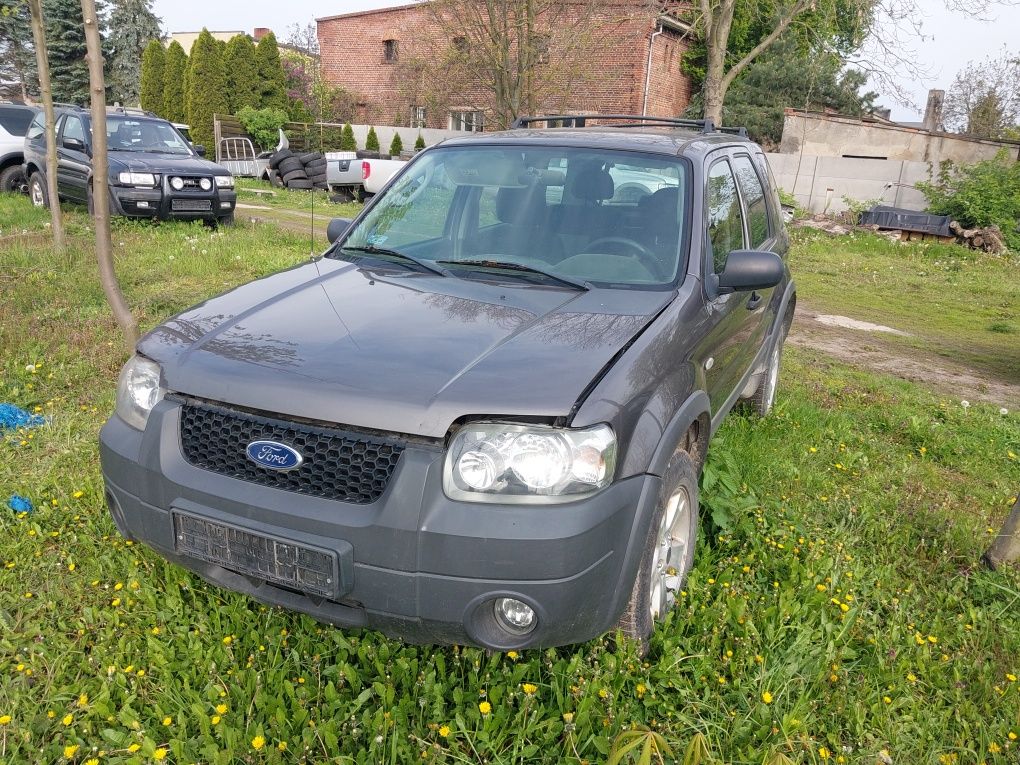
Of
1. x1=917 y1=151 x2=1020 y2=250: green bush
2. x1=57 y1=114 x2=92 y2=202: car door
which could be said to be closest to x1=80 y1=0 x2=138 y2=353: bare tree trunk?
x1=57 y1=114 x2=92 y2=202: car door

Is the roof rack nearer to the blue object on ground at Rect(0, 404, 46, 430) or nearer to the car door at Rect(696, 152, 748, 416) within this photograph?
the car door at Rect(696, 152, 748, 416)

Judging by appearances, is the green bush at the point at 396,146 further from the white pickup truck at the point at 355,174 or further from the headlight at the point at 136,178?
the headlight at the point at 136,178

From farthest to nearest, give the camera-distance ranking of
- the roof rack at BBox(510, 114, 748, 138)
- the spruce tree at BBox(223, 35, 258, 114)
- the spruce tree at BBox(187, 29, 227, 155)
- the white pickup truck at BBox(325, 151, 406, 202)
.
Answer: the spruce tree at BBox(223, 35, 258, 114) → the spruce tree at BBox(187, 29, 227, 155) → the white pickup truck at BBox(325, 151, 406, 202) → the roof rack at BBox(510, 114, 748, 138)

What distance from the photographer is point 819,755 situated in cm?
249

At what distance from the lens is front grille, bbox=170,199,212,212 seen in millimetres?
11432

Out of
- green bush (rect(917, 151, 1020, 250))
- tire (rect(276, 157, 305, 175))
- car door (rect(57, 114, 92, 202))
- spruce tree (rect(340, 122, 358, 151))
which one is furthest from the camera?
spruce tree (rect(340, 122, 358, 151))

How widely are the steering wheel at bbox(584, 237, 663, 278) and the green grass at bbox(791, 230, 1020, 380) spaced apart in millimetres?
5696

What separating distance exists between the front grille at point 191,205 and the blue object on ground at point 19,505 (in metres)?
8.66

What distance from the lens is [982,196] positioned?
51.9ft

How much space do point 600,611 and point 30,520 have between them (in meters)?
2.56

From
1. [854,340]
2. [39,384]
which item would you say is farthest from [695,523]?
[854,340]

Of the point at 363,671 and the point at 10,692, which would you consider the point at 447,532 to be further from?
the point at 10,692

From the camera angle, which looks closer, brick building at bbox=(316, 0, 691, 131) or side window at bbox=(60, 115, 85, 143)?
side window at bbox=(60, 115, 85, 143)

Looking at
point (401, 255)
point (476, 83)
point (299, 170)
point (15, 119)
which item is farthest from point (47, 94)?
point (299, 170)
